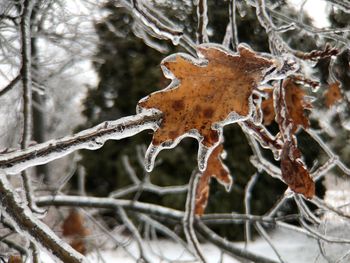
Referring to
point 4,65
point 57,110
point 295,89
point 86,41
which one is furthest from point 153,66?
point 295,89

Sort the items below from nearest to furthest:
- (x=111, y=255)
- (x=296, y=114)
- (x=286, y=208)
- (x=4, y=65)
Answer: (x=296, y=114) < (x=4, y=65) < (x=286, y=208) < (x=111, y=255)

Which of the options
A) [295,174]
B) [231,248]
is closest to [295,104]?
[295,174]

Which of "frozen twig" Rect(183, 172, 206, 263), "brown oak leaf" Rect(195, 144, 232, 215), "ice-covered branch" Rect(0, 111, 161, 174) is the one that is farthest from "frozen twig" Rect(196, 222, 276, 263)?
"ice-covered branch" Rect(0, 111, 161, 174)

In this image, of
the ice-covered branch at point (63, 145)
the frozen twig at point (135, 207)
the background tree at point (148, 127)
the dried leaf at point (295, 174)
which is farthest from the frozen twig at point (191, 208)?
the ice-covered branch at point (63, 145)

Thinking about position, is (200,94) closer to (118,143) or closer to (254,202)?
(254,202)

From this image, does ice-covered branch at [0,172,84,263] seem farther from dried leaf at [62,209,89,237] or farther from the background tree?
dried leaf at [62,209,89,237]

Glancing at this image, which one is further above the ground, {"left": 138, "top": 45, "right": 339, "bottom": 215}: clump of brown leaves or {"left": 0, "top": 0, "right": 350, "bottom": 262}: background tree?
{"left": 138, "top": 45, "right": 339, "bottom": 215}: clump of brown leaves
